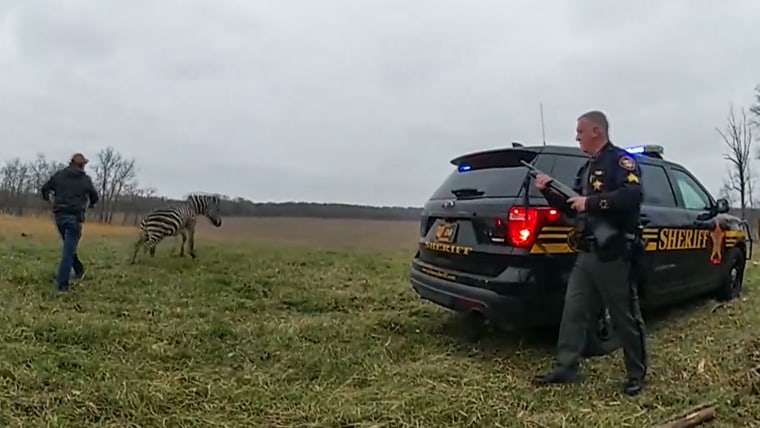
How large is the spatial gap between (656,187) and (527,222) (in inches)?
72.6

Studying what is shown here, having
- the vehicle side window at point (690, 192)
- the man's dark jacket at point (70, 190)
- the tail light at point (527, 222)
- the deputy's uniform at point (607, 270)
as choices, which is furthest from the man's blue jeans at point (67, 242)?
the vehicle side window at point (690, 192)

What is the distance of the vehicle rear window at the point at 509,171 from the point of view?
13.9ft

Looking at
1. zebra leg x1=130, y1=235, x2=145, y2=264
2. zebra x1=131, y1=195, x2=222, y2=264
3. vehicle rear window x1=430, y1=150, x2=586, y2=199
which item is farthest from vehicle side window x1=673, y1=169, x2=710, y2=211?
zebra leg x1=130, y1=235, x2=145, y2=264

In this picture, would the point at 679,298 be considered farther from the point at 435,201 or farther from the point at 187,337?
the point at 187,337

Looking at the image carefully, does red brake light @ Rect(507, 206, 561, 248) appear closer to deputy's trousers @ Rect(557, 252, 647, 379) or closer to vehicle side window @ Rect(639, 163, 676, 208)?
deputy's trousers @ Rect(557, 252, 647, 379)

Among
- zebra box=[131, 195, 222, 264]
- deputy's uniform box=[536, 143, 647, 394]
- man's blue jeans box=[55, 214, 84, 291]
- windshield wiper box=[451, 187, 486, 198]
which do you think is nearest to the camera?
deputy's uniform box=[536, 143, 647, 394]

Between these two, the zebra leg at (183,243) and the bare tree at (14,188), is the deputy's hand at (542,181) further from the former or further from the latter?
the bare tree at (14,188)

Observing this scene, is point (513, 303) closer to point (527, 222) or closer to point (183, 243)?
point (527, 222)

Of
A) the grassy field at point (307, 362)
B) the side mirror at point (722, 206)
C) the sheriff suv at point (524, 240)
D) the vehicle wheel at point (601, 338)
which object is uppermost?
the side mirror at point (722, 206)

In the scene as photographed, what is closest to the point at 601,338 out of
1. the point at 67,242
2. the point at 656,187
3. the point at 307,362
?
the point at 656,187

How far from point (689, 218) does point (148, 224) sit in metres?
7.83

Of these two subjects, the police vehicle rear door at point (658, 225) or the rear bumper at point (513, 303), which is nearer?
the rear bumper at point (513, 303)

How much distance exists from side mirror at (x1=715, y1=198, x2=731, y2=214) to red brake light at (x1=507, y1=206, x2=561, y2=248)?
9.13ft

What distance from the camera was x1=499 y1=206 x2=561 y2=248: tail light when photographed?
157 inches
